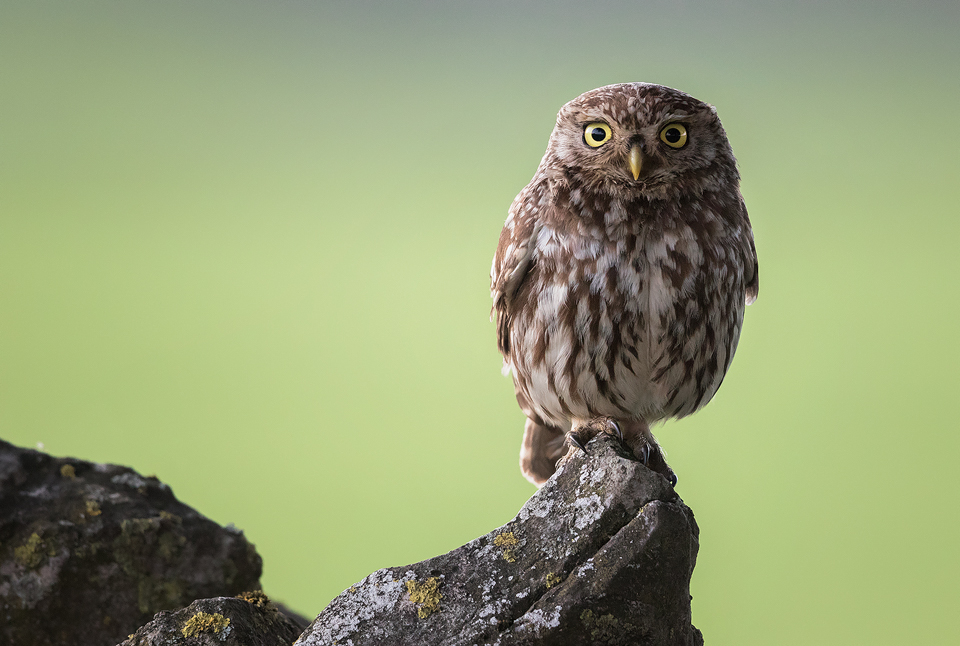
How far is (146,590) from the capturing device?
251 cm

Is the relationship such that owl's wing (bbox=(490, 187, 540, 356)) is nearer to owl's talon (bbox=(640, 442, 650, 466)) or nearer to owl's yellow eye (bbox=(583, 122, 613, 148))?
owl's yellow eye (bbox=(583, 122, 613, 148))

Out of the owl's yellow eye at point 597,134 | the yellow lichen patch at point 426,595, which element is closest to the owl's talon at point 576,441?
the yellow lichen patch at point 426,595

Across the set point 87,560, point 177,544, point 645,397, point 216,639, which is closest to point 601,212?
point 645,397

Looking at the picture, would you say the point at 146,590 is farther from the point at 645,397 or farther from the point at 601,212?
the point at 601,212

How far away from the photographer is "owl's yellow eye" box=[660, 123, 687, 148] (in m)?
2.21

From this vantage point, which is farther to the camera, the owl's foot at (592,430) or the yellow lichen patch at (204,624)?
the owl's foot at (592,430)

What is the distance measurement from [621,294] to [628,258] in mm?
105

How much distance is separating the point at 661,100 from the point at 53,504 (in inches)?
88.1

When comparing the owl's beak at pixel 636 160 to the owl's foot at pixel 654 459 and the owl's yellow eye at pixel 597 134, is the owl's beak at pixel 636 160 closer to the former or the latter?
the owl's yellow eye at pixel 597 134

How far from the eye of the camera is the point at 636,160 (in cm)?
214

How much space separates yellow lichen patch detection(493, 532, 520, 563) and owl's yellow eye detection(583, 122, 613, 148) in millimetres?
1102

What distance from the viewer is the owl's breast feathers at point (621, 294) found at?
2275 mm

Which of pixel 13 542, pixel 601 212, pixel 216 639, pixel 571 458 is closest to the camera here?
pixel 216 639

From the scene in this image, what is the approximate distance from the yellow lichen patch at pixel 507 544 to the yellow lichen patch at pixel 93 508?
1.36 metres
